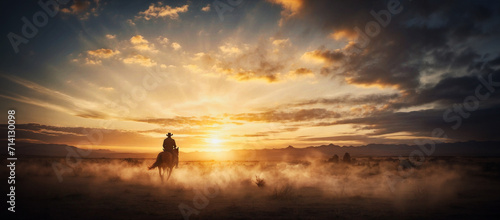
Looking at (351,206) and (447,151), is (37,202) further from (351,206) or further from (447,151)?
(447,151)

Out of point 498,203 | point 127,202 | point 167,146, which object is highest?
point 167,146

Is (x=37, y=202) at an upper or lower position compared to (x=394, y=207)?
upper

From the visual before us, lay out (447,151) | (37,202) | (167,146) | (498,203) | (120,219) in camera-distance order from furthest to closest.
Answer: (447,151)
(167,146)
(498,203)
(37,202)
(120,219)

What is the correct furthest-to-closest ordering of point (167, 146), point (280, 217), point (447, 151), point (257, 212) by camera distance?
point (447, 151) < point (167, 146) < point (257, 212) < point (280, 217)

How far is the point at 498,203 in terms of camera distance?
9.09 m

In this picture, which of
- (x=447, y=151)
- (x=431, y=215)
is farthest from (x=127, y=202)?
(x=447, y=151)

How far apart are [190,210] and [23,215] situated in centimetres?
460

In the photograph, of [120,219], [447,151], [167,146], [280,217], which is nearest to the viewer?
[120,219]

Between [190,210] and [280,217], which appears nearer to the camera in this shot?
[280,217]

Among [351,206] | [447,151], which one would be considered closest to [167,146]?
[351,206]

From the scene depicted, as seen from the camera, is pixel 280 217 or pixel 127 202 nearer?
pixel 280 217

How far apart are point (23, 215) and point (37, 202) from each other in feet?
7.04

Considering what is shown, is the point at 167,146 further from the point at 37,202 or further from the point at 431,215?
the point at 431,215

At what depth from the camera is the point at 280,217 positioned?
7102mm
